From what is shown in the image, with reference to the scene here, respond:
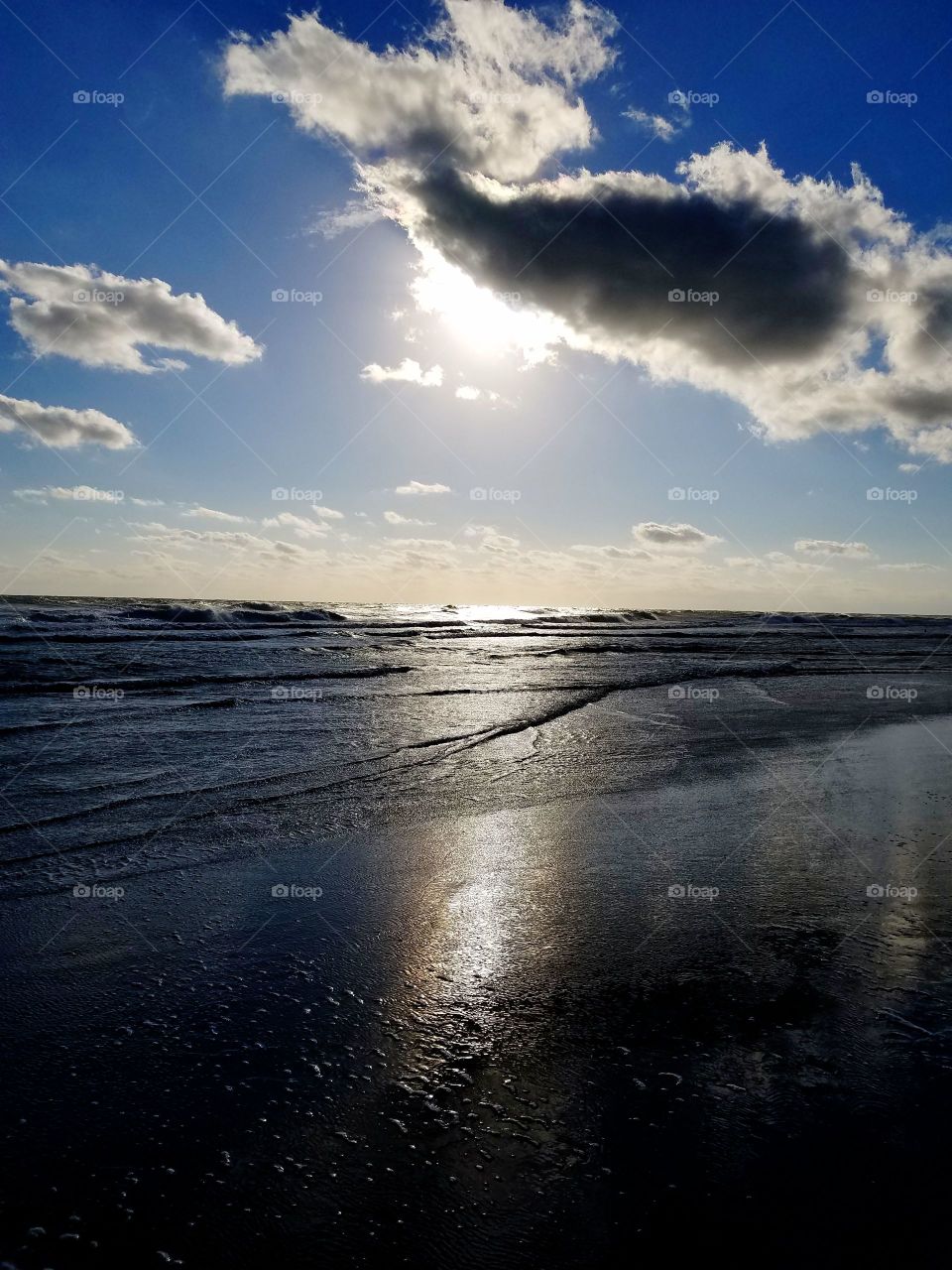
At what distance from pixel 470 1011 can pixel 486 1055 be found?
351mm

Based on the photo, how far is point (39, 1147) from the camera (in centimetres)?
249

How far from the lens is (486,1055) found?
300cm

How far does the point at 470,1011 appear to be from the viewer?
3346 millimetres

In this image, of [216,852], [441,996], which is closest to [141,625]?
[216,852]

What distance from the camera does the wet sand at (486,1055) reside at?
2197 millimetres

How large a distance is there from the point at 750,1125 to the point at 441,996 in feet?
4.93

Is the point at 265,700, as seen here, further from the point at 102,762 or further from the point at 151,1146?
the point at 151,1146

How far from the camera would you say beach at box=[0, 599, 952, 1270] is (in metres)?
2.23

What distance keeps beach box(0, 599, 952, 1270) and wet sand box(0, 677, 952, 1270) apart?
0.02 m

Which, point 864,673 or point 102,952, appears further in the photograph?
point 864,673

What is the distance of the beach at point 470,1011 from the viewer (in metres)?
2.23

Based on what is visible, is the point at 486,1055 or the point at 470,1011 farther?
the point at 470,1011

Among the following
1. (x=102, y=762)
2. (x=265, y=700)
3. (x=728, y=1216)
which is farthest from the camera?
(x=265, y=700)

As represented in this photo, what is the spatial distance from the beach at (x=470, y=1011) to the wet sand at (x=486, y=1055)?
15 millimetres
